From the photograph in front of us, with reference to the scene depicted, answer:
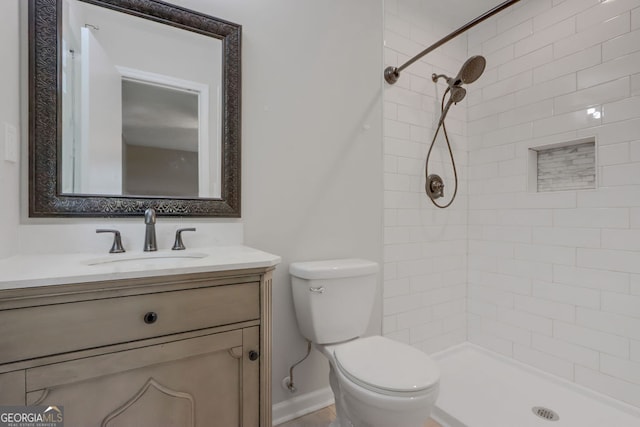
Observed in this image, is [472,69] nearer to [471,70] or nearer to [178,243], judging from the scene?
[471,70]

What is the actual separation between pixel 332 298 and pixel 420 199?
1027mm

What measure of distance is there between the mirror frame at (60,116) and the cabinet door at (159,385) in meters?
0.62

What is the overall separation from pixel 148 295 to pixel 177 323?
0.12m

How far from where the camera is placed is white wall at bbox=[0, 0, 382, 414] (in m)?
1.47

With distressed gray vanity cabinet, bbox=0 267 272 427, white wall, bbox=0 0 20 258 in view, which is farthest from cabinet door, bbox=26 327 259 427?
white wall, bbox=0 0 20 258

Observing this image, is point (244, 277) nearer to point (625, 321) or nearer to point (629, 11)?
point (625, 321)

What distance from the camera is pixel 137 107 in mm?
1291

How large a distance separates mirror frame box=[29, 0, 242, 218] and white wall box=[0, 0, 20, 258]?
0.04 metres

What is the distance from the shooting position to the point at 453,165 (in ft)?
7.06

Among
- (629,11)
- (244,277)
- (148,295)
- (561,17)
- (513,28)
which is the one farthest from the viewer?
(513,28)

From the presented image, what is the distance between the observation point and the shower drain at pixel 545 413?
1.53 m

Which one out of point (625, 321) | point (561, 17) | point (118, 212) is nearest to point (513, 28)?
point (561, 17)

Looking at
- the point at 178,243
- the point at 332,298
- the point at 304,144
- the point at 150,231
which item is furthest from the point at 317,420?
the point at 304,144

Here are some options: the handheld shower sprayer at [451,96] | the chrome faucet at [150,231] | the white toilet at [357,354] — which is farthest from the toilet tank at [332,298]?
the handheld shower sprayer at [451,96]
